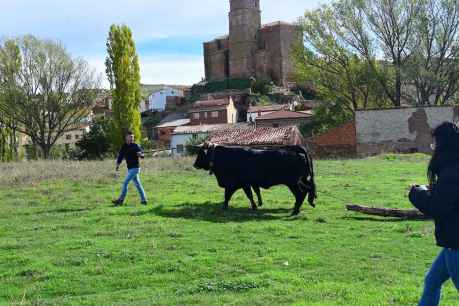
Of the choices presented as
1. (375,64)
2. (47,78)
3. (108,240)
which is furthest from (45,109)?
(108,240)

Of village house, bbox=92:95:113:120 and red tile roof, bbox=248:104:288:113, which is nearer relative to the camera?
village house, bbox=92:95:113:120

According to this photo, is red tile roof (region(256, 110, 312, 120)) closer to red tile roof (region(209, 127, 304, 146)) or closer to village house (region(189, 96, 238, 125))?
village house (region(189, 96, 238, 125))

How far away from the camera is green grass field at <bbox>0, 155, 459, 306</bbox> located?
7023 millimetres

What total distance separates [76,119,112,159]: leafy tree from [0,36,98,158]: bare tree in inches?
85.5

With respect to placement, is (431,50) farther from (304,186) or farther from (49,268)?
(49,268)

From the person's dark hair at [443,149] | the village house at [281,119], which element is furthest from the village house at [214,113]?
the person's dark hair at [443,149]

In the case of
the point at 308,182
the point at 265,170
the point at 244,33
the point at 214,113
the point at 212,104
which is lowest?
the point at 308,182

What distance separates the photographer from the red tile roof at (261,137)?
90.9 ft

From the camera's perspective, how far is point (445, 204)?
4848 mm

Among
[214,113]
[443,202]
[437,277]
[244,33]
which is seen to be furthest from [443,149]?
[244,33]

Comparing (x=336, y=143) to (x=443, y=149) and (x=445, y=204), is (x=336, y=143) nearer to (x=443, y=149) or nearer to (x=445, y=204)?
(x=443, y=149)

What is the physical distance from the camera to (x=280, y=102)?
9306 centimetres

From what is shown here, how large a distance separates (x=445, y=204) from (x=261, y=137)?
2416 cm

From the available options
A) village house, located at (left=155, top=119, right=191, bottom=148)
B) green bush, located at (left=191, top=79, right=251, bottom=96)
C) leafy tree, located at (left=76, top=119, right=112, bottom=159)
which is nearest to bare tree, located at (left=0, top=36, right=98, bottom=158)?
leafy tree, located at (left=76, top=119, right=112, bottom=159)
